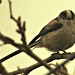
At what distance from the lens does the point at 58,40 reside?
121 centimetres

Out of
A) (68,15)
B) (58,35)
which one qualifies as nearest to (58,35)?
(58,35)

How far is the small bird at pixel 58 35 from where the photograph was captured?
1216mm

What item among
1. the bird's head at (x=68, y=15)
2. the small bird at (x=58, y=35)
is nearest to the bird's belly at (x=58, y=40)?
the small bird at (x=58, y=35)

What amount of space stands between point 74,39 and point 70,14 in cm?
23

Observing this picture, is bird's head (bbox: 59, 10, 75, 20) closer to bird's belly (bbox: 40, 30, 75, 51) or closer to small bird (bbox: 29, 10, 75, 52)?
small bird (bbox: 29, 10, 75, 52)

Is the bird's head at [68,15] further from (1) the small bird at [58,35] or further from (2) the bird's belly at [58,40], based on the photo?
(2) the bird's belly at [58,40]

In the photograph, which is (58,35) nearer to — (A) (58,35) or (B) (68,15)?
(A) (58,35)

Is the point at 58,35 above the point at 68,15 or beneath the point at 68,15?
beneath

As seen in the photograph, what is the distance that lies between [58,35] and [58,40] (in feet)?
0.16

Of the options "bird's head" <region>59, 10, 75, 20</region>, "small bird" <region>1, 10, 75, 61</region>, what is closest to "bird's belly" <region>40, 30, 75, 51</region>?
"small bird" <region>1, 10, 75, 61</region>

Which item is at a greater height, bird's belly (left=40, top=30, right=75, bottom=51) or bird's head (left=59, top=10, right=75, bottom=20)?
bird's head (left=59, top=10, right=75, bottom=20)

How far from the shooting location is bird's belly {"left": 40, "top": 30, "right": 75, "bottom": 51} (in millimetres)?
1210

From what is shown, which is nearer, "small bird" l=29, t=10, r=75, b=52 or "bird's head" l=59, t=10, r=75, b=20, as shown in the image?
"small bird" l=29, t=10, r=75, b=52

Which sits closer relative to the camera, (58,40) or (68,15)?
(58,40)
